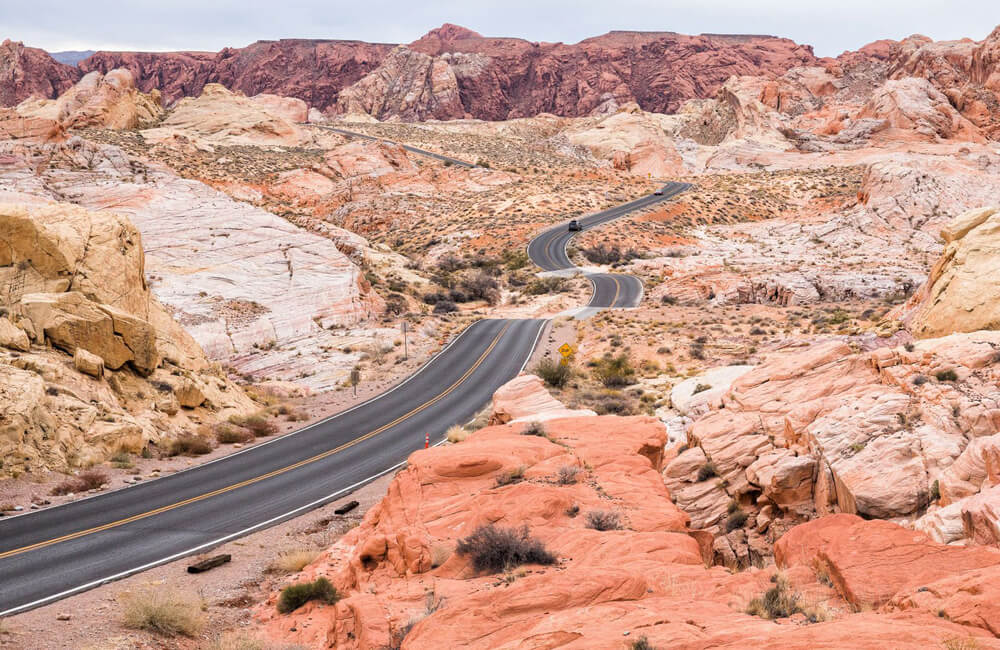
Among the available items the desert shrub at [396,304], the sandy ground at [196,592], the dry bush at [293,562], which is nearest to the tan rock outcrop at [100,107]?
the desert shrub at [396,304]

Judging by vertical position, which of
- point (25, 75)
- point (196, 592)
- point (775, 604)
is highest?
point (25, 75)

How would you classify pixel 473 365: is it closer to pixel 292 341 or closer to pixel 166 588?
pixel 292 341

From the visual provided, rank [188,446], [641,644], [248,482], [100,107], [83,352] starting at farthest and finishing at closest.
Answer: [100,107] → [188,446] → [83,352] → [248,482] → [641,644]

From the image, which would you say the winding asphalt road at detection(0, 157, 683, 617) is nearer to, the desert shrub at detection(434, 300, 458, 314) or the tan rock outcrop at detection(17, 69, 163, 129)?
the desert shrub at detection(434, 300, 458, 314)

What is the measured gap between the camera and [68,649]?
39.2ft

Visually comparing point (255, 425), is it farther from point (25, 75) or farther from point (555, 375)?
point (25, 75)

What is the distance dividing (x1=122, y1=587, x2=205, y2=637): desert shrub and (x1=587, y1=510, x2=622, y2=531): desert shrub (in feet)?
25.3

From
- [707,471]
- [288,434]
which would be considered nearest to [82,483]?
[288,434]

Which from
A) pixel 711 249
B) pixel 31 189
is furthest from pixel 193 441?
pixel 711 249

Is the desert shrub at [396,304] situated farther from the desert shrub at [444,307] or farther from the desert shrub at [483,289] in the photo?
the desert shrub at [483,289]

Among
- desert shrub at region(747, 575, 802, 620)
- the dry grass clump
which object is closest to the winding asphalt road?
the dry grass clump

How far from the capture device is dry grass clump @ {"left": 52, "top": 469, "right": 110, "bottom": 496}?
20.6 m

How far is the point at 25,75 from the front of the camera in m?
170

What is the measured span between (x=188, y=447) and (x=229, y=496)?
4.88 meters
